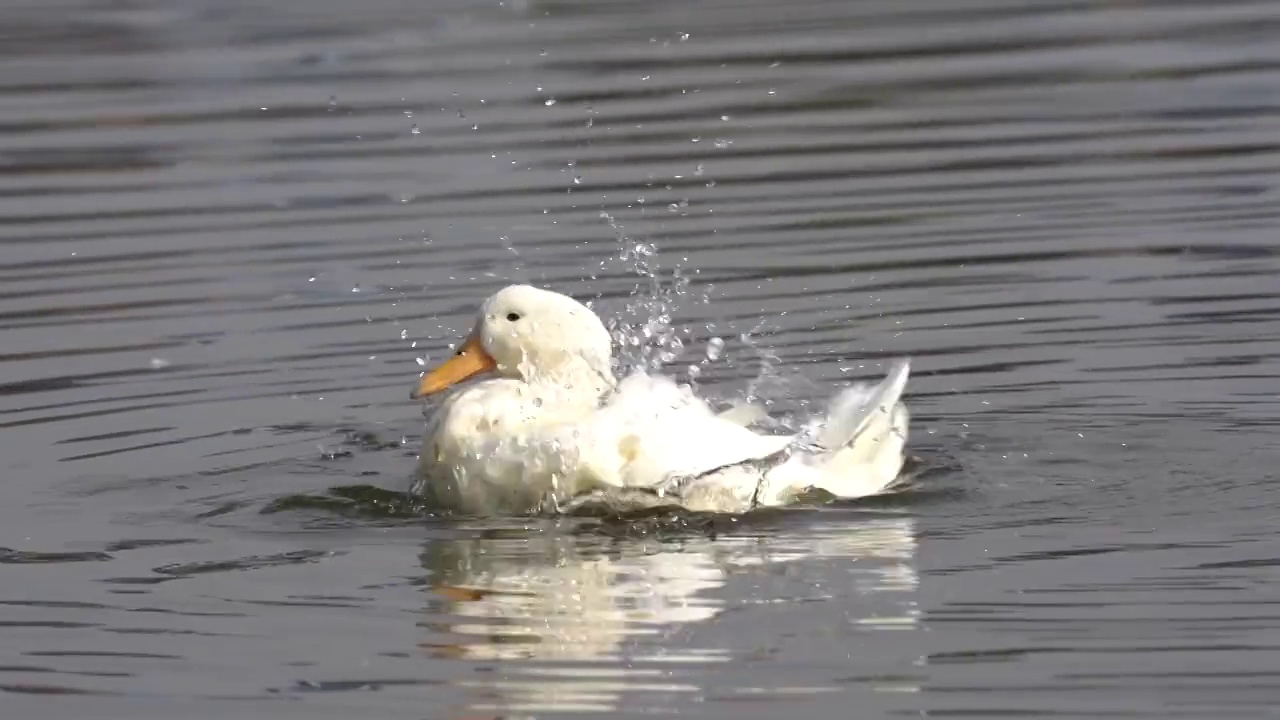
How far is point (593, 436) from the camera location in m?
8.84

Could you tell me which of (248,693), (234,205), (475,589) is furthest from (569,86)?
(248,693)

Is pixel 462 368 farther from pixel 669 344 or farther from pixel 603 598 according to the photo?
pixel 603 598

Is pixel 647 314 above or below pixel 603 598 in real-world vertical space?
above

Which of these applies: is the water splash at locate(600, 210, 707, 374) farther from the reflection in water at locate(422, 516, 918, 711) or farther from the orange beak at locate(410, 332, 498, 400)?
the reflection in water at locate(422, 516, 918, 711)

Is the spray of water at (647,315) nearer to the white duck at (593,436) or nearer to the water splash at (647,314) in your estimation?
the water splash at (647,314)

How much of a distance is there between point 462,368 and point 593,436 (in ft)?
3.36

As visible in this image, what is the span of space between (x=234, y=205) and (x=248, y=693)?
7899mm

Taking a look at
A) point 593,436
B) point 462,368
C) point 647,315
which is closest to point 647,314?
point 647,315

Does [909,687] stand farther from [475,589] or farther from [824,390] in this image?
[824,390]

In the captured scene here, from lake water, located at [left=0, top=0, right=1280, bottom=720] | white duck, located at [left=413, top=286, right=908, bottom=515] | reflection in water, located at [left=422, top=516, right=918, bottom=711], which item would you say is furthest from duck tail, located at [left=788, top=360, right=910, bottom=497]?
reflection in water, located at [left=422, top=516, right=918, bottom=711]

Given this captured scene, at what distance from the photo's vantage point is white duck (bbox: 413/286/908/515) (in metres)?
8.82

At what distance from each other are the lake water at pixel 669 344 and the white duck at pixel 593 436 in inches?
6.0

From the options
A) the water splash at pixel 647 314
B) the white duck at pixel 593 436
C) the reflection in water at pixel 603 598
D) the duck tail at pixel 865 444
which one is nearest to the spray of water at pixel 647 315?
the water splash at pixel 647 314

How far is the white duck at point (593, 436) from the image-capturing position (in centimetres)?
882
